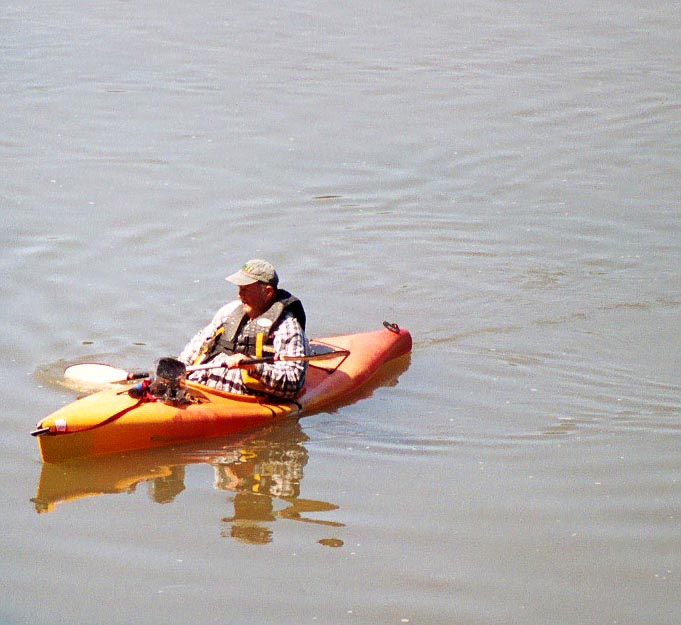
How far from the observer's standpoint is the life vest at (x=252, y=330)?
6.45 meters

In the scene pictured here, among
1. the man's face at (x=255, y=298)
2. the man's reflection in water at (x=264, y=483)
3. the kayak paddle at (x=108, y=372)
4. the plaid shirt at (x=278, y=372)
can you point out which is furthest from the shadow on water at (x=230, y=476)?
the man's face at (x=255, y=298)

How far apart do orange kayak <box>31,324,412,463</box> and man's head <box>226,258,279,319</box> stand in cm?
55

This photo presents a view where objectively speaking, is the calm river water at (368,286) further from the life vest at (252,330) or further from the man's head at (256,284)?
the man's head at (256,284)

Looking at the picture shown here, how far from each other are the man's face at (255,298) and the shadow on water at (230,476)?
2.24ft

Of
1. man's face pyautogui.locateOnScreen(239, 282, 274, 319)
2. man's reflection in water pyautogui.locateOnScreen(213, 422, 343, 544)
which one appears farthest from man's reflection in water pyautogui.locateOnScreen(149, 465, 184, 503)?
man's face pyautogui.locateOnScreen(239, 282, 274, 319)

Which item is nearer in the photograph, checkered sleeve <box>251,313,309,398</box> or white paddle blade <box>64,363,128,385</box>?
checkered sleeve <box>251,313,309,398</box>

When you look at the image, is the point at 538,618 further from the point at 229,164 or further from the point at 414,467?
the point at 229,164

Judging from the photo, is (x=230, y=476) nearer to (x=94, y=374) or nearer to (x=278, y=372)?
(x=278, y=372)

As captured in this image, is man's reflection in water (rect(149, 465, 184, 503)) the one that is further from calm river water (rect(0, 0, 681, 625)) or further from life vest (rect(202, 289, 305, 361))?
life vest (rect(202, 289, 305, 361))

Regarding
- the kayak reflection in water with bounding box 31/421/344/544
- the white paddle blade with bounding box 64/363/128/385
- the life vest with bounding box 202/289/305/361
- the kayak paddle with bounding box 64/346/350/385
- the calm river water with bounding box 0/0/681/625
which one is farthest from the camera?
the white paddle blade with bounding box 64/363/128/385

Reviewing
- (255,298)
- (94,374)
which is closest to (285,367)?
(255,298)

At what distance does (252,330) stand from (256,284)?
276 mm

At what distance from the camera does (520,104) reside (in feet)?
43.0

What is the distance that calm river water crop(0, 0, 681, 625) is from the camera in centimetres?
495
